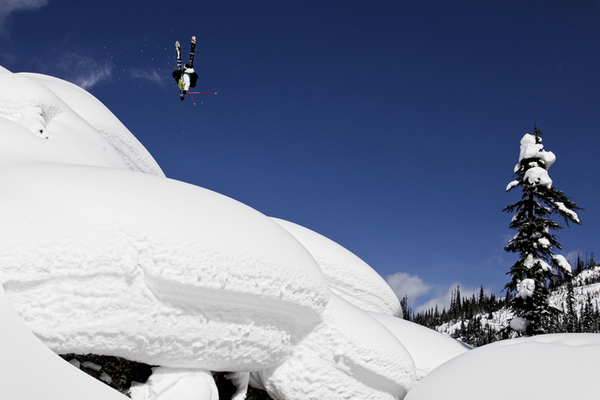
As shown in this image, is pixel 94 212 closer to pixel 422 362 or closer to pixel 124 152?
pixel 422 362

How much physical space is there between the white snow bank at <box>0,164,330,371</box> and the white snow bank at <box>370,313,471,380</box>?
7.82 ft

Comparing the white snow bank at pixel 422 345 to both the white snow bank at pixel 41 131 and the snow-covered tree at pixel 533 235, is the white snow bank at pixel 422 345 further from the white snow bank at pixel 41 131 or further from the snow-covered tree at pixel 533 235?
the snow-covered tree at pixel 533 235

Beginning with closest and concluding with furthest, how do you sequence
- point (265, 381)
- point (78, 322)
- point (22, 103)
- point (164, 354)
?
point (78, 322) → point (164, 354) → point (265, 381) → point (22, 103)

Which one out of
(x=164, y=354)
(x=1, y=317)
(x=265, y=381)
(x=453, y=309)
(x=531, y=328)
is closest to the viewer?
(x=1, y=317)

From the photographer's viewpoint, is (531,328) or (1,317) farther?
(531,328)

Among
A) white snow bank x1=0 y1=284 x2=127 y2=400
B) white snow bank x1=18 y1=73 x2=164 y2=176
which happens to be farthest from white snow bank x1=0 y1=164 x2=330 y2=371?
white snow bank x1=18 y1=73 x2=164 y2=176

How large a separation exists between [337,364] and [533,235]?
1212 centimetres

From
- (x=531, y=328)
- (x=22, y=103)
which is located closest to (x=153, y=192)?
(x=22, y=103)

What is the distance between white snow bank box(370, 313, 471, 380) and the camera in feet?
15.8

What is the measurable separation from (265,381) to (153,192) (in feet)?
6.76

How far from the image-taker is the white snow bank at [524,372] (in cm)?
307

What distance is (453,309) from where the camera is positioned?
4316 inches

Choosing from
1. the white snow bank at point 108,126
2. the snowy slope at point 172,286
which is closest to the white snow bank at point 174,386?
the snowy slope at point 172,286

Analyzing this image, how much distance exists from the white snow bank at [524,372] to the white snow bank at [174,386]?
227cm
